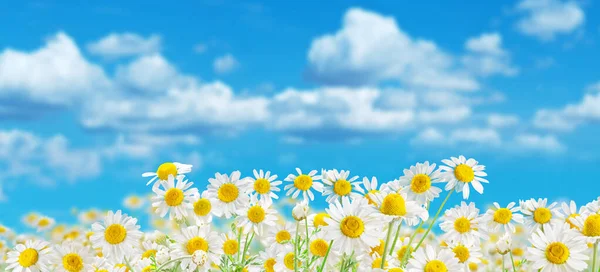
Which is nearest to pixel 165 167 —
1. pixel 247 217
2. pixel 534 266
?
pixel 247 217

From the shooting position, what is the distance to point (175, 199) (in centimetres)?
385

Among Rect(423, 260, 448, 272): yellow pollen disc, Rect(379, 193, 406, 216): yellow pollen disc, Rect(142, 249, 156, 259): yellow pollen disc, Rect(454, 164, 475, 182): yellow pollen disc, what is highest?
Rect(454, 164, 475, 182): yellow pollen disc

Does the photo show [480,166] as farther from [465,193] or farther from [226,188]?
[226,188]

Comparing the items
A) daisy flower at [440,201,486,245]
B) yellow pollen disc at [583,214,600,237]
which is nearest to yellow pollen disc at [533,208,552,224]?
daisy flower at [440,201,486,245]

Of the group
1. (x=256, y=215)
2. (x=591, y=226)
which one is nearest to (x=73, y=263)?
(x=256, y=215)

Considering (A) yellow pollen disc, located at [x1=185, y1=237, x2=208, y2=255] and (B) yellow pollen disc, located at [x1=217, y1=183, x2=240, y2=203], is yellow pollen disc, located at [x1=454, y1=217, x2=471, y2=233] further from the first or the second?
(A) yellow pollen disc, located at [x1=185, y1=237, x2=208, y2=255]

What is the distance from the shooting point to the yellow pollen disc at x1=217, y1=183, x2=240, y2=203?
12.9 feet

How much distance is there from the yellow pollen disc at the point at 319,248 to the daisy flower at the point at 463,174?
87cm

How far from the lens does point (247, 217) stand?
3791 mm

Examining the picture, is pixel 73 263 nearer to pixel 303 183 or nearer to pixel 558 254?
pixel 303 183

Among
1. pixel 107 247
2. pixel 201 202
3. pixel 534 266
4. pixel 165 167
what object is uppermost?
pixel 165 167

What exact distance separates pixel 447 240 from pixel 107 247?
196cm

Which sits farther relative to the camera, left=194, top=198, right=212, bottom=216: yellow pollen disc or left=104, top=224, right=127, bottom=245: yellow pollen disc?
left=194, top=198, right=212, bottom=216: yellow pollen disc

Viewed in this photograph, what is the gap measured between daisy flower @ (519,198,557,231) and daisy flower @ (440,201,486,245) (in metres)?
0.36
